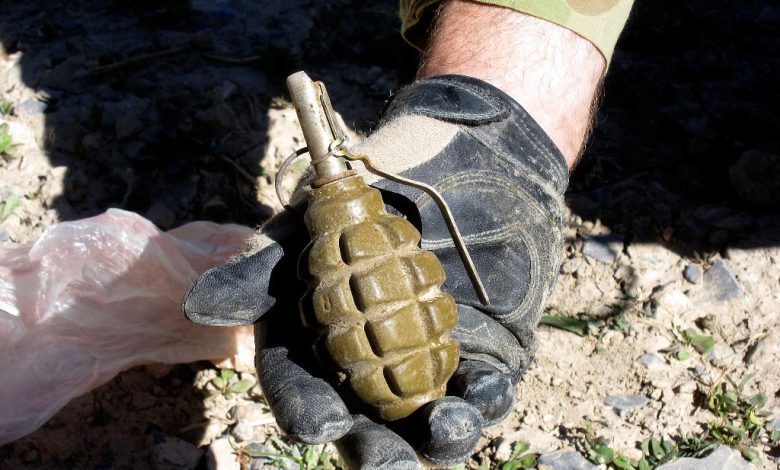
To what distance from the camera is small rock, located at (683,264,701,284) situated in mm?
3414

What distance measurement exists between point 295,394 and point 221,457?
1.07 m

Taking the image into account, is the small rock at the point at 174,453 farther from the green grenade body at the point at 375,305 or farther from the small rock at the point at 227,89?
the small rock at the point at 227,89

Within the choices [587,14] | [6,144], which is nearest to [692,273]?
[587,14]

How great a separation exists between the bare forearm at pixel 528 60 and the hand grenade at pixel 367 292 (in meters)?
0.73

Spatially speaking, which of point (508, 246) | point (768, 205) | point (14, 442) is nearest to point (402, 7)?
point (508, 246)

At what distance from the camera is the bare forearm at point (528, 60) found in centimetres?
262

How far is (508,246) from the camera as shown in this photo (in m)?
2.35

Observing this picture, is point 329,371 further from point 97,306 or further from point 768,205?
point 768,205

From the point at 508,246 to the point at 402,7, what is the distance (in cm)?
114

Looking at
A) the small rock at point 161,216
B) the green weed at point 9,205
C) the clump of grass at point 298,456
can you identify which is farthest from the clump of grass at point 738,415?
the green weed at point 9,205

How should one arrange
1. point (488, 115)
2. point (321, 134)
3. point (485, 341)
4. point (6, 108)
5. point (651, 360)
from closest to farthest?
1. point (321, 134)
2. point (485, 341)
3. point (488, 115)
4. point (651, 360)
5. point (6, 108)

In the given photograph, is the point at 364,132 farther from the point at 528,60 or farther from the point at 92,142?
the point at 528,60

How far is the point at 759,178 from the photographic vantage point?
3.63 metres

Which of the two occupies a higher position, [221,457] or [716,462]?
[716,462]
